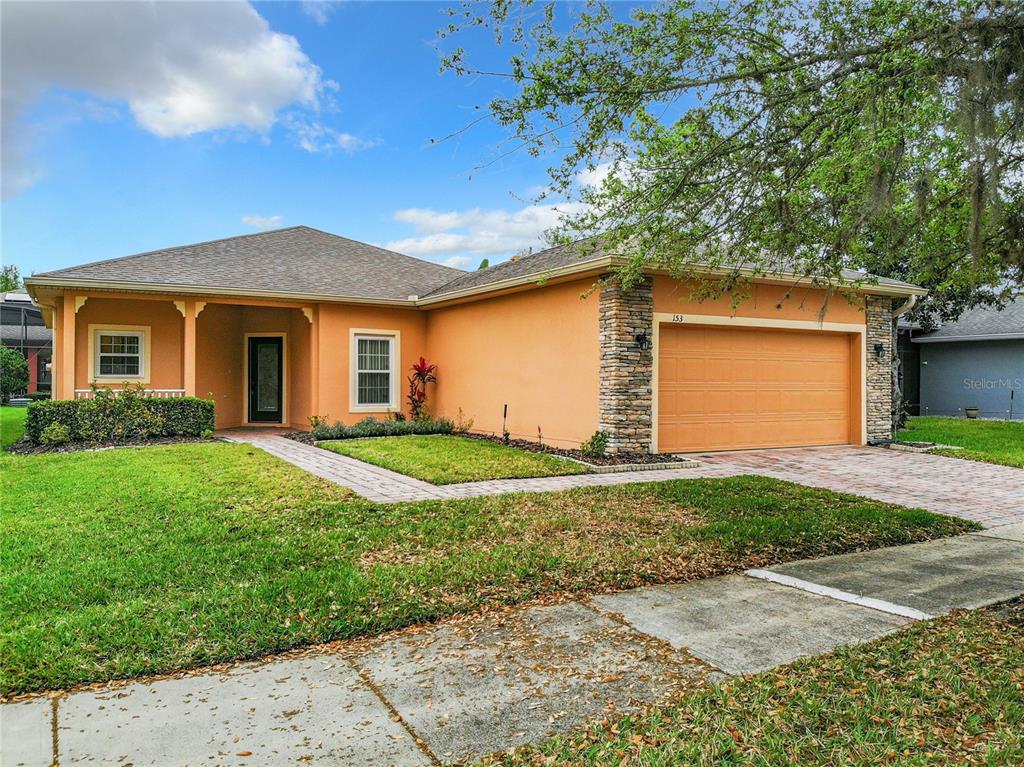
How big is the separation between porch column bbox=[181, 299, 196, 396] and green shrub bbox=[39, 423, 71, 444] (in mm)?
2187

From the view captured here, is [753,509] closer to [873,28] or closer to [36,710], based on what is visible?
[873,28]

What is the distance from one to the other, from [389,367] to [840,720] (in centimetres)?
1278

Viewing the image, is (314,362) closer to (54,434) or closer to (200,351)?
(200,351)

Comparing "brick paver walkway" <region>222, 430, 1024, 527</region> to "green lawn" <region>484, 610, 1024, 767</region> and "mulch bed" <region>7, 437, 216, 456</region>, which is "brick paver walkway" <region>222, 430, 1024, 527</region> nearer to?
"mulch bed" <region>7, 437, 216, 456</region>

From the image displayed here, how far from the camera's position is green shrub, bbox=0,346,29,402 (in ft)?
76.7

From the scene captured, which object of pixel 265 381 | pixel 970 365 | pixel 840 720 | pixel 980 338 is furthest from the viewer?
pixel 970 365

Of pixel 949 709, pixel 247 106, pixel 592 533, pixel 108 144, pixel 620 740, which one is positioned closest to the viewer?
pixel 620 740

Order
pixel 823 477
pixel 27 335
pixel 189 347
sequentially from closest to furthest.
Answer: pixel 823 477 → pixel 189 347 → pixel 27 335

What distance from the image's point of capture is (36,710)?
2803 mm

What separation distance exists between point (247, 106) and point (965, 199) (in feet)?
42.5

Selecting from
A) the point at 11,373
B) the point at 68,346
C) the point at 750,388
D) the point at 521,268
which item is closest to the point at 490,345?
the point at 521,268

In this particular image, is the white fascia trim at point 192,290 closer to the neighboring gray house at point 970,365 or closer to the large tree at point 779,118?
the large tree at point 779,118

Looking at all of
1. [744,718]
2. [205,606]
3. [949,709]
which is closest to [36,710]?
[205,606]

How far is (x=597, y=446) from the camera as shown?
10125 mm
